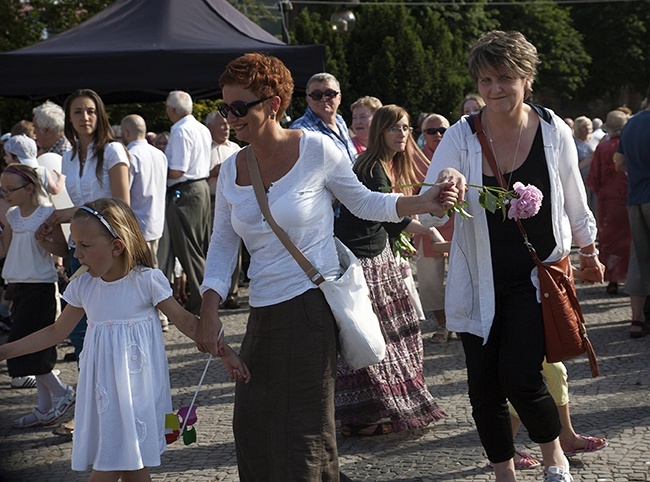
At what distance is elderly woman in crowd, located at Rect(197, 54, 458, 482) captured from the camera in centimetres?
349

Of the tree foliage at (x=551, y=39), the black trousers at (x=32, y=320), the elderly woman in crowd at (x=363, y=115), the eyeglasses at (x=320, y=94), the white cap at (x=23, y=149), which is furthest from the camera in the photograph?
the tree foliage at (x=551, y=39)

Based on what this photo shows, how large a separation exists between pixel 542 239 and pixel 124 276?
1.75m

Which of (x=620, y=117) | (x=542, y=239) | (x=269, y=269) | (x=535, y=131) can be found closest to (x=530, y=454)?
(x=542, y=239)

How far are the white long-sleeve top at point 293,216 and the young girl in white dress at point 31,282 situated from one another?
268 centimetres

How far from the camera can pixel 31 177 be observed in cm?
625

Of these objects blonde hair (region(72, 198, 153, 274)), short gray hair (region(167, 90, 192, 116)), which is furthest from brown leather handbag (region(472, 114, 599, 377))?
short gray hair (region(167, 90, 192, 116))

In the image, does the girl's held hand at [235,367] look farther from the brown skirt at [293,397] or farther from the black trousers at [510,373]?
the black trousers at [510,373]

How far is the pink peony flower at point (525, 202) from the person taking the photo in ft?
A: 12.4

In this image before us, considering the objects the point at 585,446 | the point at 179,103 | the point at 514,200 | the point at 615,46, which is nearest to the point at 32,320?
the point at 585,446

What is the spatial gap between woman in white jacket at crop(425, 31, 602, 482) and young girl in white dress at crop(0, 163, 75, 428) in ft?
9.56

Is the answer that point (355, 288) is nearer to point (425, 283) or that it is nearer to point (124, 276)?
point (124, 276)

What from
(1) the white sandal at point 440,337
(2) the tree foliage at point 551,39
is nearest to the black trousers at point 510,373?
(1) the white sandal at point 440,337

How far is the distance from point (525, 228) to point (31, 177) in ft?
11.6

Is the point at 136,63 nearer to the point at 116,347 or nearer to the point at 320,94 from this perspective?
the point at 320,94
